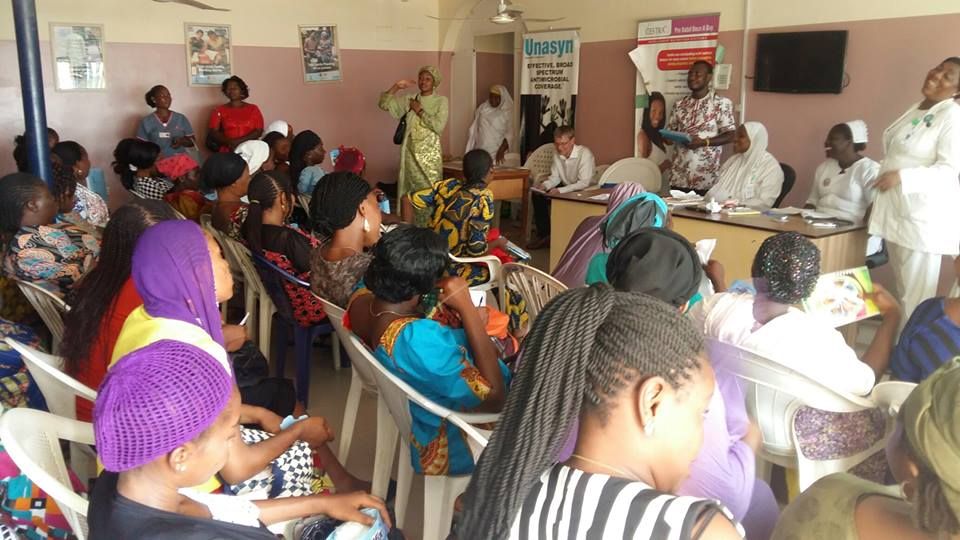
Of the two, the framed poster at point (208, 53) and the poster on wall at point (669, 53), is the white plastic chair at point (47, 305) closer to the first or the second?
the framed poster at point (208, 53)

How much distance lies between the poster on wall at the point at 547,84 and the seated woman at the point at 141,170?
3684 millimetres

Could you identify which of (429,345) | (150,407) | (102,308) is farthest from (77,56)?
(150,407)

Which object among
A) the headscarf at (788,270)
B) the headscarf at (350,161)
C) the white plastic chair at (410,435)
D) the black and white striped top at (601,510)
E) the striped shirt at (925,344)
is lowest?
the white plastic chair at (410,435)

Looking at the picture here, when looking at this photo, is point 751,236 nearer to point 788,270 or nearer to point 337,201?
point 788,270

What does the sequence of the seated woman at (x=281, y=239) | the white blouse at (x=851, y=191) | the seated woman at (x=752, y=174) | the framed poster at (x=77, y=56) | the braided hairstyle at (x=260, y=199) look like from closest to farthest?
the seated woman at (x=281, y=239) < the braided hairstyle at (x=260, y=199) < the white blouse at (x=851, y=191) < the seated woman at (x=752, y=174) < the framed poster at (x=77, y=56)

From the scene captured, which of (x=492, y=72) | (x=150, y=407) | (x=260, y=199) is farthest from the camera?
(x=492, y=72)

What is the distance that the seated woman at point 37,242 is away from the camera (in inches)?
107

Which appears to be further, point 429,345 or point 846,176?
point 846,176

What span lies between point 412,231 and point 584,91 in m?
5.28

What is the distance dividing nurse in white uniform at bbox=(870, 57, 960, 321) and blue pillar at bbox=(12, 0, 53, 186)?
14.1 ft

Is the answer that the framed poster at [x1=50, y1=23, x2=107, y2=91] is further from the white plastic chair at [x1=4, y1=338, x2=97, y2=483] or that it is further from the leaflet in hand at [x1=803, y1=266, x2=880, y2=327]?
the leaflet in hand at [x1=803, y1=266, x2=880, y2=327]

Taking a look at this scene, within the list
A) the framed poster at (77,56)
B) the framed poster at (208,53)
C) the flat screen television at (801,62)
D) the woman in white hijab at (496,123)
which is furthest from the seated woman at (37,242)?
the woman in white hijab at (496,123)

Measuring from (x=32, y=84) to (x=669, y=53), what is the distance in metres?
4.57

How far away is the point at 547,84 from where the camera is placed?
7.30 m
